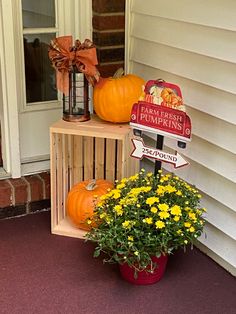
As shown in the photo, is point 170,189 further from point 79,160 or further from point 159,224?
point 79,160

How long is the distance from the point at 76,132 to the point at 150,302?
2.73ft

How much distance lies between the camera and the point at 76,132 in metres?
2.58

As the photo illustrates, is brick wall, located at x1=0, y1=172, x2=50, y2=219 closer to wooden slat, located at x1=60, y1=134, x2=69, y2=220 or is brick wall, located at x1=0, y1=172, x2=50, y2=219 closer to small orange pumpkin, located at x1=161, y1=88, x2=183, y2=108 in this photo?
wooden slat, located at x1=60, y1=134, x2=69, y2=220

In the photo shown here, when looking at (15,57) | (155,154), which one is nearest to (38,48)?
(15,57)

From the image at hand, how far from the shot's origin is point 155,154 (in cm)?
238

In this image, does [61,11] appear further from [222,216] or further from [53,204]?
[222,216]

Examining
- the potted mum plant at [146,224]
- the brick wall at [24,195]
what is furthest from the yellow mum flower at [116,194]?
the brick wall at [24,195]

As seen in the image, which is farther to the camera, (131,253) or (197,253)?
(197,253)

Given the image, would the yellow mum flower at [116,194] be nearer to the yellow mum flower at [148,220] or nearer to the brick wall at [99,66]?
the yellow mum flower at [148,220]

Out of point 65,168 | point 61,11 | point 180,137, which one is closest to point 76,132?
point 65,168

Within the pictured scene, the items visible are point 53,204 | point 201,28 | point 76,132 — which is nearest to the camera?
point 201,28

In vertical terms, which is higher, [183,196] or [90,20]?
[90,20]

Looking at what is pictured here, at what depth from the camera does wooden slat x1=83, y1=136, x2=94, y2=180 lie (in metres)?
2.88

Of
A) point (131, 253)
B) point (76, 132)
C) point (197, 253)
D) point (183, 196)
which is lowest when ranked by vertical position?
point (197, 253)
